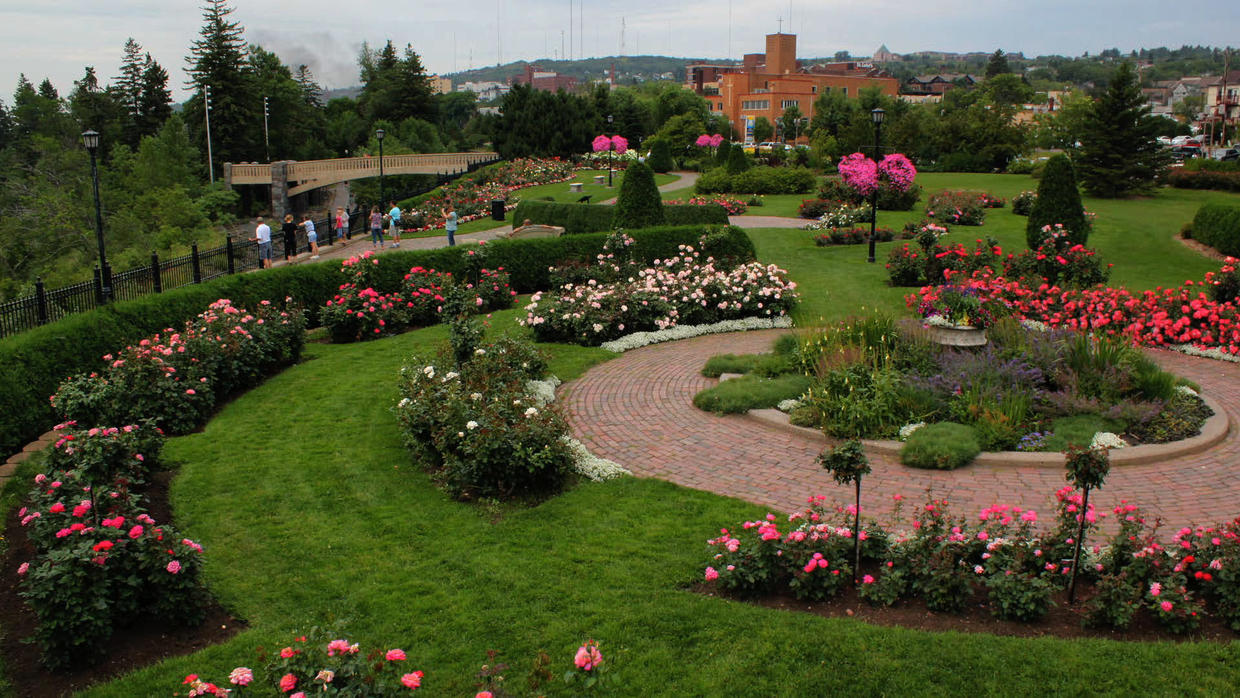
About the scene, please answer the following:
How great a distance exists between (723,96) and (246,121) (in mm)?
70557

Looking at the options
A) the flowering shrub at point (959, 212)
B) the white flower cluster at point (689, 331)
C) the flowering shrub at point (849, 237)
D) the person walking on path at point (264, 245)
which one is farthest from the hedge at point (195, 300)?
the flowering shrub at point (959, 212)

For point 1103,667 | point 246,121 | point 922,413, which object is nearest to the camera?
point 1103,667

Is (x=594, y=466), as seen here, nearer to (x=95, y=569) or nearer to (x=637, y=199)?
(x=95, y=569)

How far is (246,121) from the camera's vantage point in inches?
2702

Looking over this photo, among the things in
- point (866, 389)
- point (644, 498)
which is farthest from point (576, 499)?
point (866, 389)

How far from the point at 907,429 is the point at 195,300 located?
35.5ft

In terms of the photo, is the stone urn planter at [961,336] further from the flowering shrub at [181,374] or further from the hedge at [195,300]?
the flowering shrub at [181,374]

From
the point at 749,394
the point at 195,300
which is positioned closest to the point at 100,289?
the point at 195,300

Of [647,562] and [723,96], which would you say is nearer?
[647,562]

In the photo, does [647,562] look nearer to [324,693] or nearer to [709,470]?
[709,470]

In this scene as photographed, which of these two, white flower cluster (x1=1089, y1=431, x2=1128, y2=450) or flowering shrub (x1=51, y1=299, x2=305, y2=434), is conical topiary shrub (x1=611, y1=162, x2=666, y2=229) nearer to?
flowering shrub (x1=51, y1=299, x2=305, y2=434)

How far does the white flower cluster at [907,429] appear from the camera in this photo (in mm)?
8853

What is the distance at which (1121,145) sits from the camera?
107 ft

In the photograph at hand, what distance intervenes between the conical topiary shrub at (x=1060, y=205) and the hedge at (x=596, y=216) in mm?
7706
